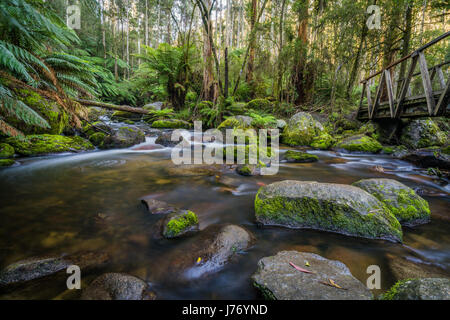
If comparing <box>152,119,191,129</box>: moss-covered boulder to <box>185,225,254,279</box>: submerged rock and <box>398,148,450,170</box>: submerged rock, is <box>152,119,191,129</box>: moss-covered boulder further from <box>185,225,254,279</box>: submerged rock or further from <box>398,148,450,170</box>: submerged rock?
<box>398,148,450,170</box>: submerged rock

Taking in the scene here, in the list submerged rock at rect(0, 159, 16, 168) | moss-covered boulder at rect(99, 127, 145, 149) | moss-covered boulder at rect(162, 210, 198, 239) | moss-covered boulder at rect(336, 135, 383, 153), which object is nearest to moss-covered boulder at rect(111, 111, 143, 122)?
moss-covered boulder at rect(99, 127, 145, 149)

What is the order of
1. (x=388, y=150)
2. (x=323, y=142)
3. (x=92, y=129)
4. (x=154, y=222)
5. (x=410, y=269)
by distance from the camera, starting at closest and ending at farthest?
(x=410, y=269) < (x=154, y=222) < (x=388, y=150) < (x=92, y=129) < (x=323, y=142)

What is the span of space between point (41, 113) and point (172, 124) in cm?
534

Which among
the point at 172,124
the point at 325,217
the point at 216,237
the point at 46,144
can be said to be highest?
the point at 172,124

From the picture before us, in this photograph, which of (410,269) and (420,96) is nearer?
(410,269)

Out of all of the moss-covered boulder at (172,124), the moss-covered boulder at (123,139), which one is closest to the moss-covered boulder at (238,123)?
the moss-covered boulder at (172,124)

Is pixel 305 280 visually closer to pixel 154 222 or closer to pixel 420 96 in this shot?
pixel 154 222

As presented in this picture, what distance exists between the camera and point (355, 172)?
16.5ft

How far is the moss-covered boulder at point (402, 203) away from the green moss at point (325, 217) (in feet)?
1.13

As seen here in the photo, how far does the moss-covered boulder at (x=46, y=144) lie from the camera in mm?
5062

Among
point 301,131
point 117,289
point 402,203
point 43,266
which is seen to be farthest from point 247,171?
point 301,131

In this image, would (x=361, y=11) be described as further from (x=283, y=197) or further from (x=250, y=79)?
(x=283, y=197)

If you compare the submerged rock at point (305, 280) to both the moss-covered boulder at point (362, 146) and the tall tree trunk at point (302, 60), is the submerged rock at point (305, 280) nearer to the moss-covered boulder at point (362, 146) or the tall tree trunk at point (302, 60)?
the moss-covered boulder at point (362, 146)

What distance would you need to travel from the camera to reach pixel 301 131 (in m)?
8.14
